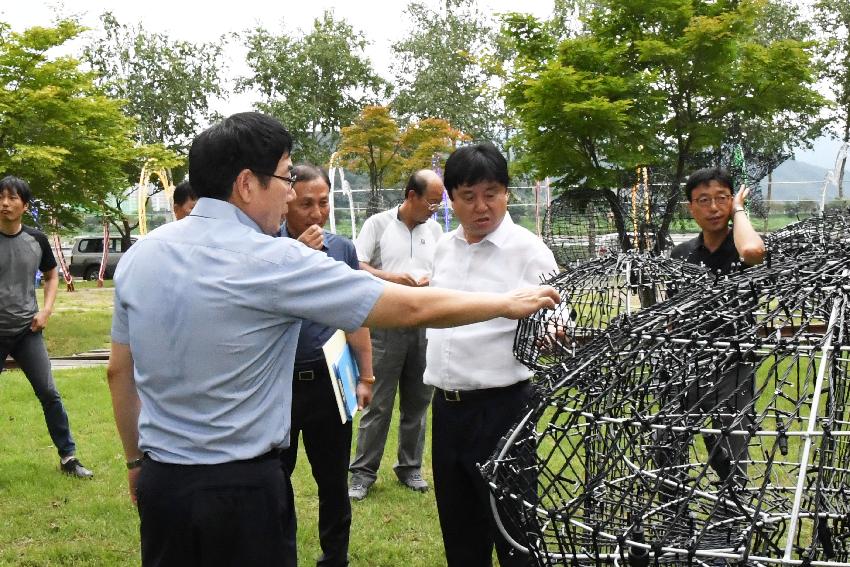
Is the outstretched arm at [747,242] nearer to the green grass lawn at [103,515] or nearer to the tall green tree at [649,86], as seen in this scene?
the green grass lawn at [103,515]

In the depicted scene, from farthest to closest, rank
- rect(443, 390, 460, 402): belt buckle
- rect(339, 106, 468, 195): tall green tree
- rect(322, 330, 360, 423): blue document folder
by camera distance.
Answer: rect(339, 106, 468, 195): tall green tree → rect(443, 390, 460, 402): belt buckle → rect(322, 330, 360, 423): blue document folder

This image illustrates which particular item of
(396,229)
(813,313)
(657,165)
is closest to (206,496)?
(813,313)

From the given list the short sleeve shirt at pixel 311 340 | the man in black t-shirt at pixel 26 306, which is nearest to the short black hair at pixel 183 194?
the short sleeve shirt at pixel 311 340

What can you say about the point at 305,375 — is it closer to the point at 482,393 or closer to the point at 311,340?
the point at 311,340

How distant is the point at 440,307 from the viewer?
209 centimetres

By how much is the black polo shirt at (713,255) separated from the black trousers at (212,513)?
2.30 metres

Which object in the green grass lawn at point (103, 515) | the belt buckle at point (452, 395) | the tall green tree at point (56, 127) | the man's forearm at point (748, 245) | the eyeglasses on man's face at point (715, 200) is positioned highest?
the tall green tree at point (56, 127)

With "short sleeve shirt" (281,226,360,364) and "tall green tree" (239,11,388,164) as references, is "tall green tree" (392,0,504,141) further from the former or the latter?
"short sleeve shirt" (281,226,360,364)

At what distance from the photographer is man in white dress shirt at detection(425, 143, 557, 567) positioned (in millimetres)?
2836

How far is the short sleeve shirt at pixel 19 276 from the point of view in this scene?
204 inches

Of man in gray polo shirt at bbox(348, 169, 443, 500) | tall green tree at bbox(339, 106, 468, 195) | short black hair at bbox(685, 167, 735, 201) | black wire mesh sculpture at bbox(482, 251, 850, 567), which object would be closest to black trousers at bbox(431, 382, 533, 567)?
black wire mesh sculpture at bbox(482, 251, 850, 567)

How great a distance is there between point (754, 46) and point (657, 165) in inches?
73.8

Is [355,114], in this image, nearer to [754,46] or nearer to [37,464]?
[754,46]

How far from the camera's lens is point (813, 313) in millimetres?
2025
